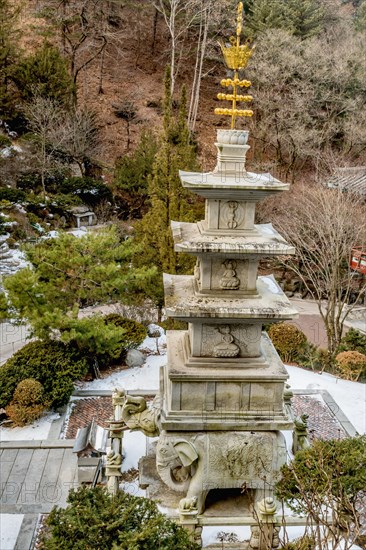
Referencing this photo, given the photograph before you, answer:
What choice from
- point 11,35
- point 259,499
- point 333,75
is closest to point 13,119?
point 11,35

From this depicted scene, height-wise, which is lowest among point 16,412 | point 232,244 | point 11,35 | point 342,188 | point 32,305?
point 16,412

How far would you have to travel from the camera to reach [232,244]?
28.0 ft

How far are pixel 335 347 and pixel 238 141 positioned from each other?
11.0m

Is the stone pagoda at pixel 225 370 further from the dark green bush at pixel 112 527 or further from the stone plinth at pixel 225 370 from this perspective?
the dark green bush at pixel 112 527

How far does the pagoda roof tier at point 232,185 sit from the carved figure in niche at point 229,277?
1.12 meters

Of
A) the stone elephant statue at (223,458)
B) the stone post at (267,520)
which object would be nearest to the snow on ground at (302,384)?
the stone elephant statue at (223,458)

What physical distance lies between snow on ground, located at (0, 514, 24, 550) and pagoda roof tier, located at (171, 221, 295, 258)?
5760 mm

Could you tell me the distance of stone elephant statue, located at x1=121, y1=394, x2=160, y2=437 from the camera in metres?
10.2

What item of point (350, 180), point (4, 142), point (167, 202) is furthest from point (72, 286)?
point (4, 142)

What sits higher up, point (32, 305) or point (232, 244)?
point (232, 244)

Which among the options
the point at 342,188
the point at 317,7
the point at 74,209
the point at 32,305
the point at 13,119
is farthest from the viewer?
the point at 317,7

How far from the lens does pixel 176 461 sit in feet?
30.9

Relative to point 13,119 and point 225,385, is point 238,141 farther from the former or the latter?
point 13,119

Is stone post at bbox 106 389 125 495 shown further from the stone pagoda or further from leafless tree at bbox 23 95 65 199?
leafless tree at bbox 23 95 65 199
